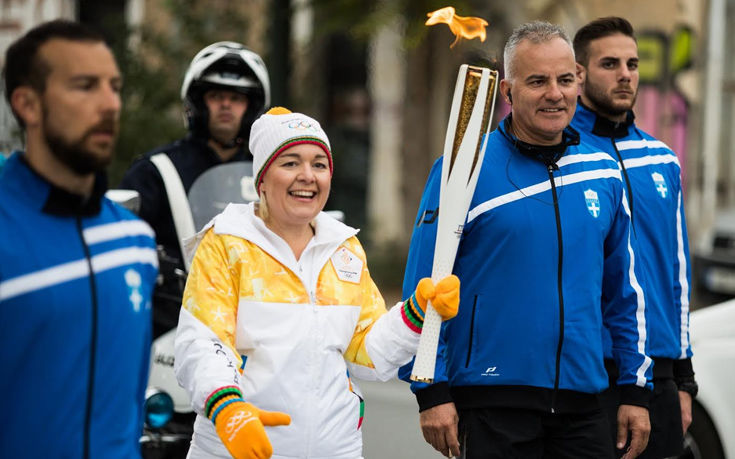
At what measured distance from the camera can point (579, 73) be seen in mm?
4664

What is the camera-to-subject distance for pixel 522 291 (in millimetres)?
3795

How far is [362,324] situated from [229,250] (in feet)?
1.58

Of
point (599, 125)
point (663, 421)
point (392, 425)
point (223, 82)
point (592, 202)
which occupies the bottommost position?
point (392, 425)

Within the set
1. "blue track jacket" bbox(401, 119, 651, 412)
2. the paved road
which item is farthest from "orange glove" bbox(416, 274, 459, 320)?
the paved road

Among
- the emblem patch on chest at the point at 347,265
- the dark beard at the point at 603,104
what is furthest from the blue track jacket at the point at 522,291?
the dark beard at the point at 603,104

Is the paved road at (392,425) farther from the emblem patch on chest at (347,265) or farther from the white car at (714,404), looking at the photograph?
the emblem patch on chest at (347,265)

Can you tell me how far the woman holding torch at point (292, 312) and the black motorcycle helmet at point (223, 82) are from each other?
1491 mm

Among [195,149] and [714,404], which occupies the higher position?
[195,149]

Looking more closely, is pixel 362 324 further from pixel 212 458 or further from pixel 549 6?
pixel 549 6

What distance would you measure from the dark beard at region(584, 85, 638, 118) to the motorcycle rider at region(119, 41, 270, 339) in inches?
57.6

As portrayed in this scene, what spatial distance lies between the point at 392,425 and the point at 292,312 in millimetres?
4631

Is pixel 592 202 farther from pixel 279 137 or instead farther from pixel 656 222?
pixel 279 137

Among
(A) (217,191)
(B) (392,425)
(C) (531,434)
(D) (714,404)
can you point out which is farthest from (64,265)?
(B) (392,425)

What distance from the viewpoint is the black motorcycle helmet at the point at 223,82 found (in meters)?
5.05
